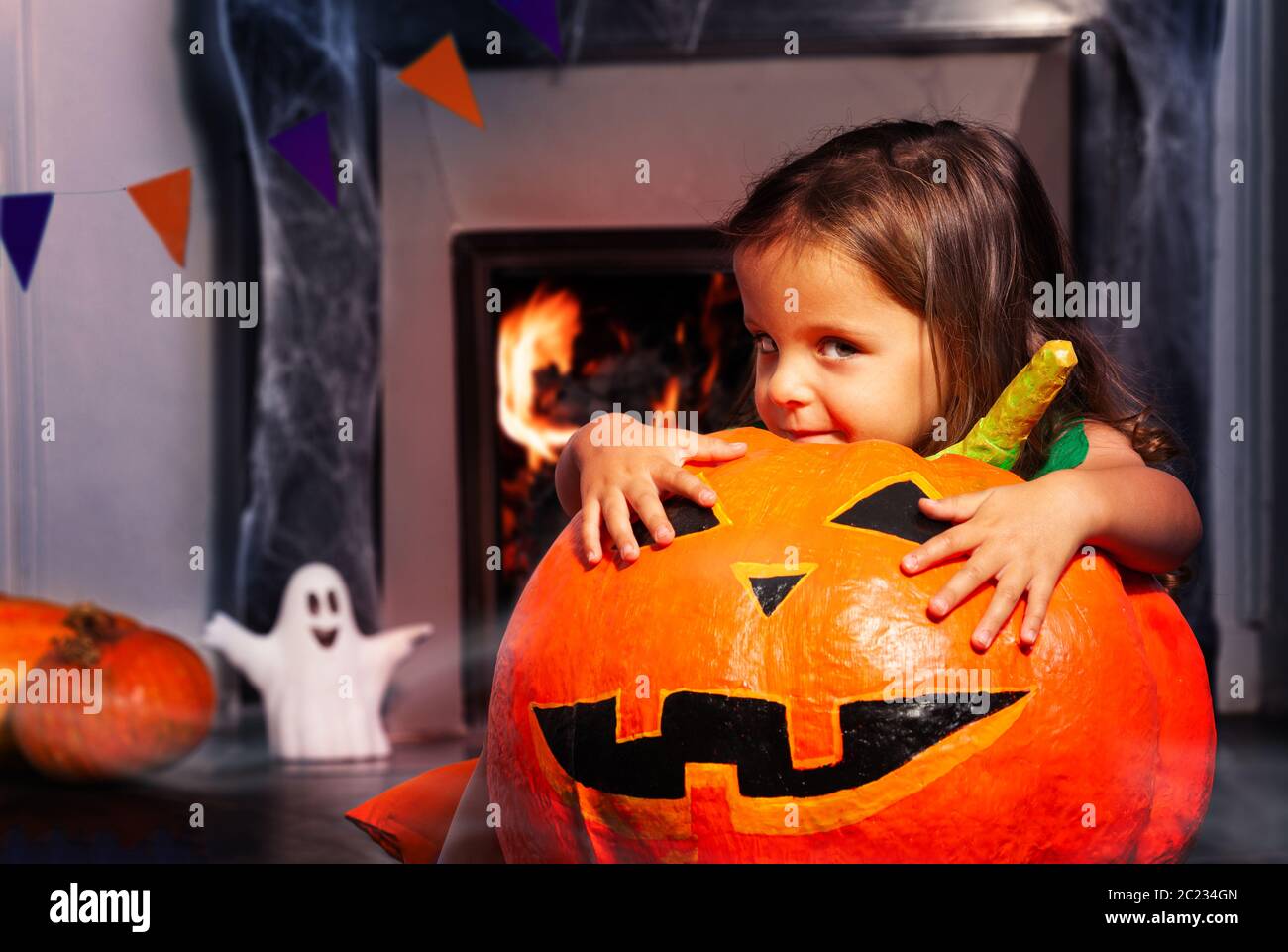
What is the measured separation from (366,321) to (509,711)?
2.39 m

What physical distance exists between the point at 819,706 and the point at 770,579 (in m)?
0.09

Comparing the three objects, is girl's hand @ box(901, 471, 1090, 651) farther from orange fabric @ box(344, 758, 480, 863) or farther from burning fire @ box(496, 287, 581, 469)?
burning fire @ box(496, 287, 581, 469)

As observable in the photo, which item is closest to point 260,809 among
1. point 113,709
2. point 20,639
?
point 113,709

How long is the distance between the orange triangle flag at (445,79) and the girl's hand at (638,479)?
7.66 ft

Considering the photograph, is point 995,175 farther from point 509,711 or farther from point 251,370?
point 251,370

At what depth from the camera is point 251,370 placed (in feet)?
10.5

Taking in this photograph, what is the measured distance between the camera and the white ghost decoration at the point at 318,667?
9.27 ft

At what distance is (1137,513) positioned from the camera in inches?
36.6

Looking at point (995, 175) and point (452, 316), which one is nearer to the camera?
point (995, 175)

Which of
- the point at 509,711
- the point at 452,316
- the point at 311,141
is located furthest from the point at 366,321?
the point at 509,711

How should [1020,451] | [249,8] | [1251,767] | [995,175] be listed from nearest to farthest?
[1020,451], [995,175], [1251,767], [249,8]

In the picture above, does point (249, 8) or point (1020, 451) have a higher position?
point (249, 8)

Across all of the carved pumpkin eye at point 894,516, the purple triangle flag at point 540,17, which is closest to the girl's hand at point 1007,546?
the carved pumpkin eye at point 894,516

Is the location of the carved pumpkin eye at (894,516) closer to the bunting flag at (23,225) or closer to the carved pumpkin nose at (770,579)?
the carved pumpkin nose at (770,579)
